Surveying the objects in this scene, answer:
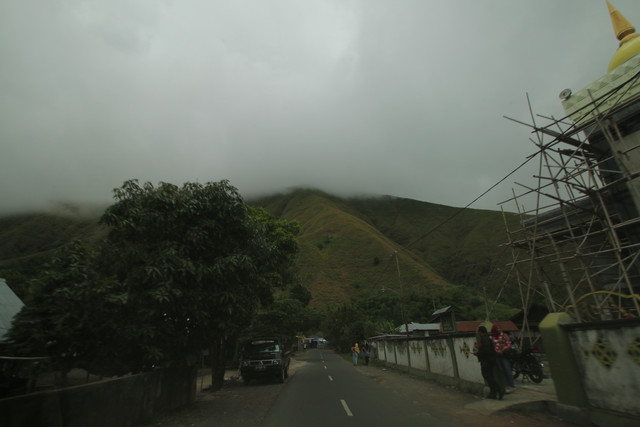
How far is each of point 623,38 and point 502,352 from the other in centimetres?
1743

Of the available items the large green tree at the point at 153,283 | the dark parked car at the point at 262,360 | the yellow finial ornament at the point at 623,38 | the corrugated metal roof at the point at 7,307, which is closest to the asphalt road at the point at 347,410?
the large green tree at the point at 153,283

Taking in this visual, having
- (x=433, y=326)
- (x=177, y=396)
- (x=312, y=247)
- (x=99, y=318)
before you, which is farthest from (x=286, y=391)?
(x=312, y=247)

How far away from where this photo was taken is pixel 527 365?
1098cm

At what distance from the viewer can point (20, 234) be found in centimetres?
9500

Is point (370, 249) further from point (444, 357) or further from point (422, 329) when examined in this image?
point (444, 357)

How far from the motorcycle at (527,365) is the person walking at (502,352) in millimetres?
2001

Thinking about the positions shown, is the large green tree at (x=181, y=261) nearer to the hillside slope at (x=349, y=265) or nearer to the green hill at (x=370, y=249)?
the green hill at (x=370, y=249)

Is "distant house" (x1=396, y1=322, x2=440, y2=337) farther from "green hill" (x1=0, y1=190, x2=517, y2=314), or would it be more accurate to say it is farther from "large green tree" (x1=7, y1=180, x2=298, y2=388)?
"large green tree" (x1=7, y1=180, x2=298, y2=388)

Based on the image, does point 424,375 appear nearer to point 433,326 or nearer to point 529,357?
point 529,357

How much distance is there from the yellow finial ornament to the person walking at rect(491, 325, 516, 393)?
46.2 ft

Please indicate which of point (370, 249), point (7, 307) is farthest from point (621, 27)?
point (370, 249)

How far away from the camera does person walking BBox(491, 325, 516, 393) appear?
887 cm

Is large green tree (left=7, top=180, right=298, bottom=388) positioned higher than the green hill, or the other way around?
the green hill

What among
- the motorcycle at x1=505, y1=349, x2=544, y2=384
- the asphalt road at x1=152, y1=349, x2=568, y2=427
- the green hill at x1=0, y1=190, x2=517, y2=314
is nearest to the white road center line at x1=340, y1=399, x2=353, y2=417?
the asphalt road at x1=152, y1=349, x2=568, y2=427
